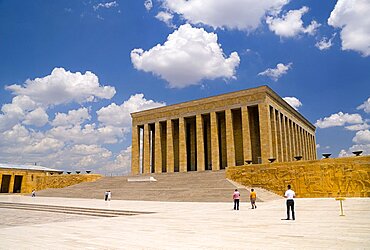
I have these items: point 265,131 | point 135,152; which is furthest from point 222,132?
point 135,152

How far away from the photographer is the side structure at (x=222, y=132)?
106 feet

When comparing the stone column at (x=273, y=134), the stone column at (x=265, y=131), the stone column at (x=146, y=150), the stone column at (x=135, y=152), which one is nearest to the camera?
the stone column at (x=265, y=131)

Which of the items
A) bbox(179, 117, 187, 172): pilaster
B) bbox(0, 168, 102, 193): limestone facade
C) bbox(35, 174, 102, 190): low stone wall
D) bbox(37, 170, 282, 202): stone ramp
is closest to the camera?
bbox(37, 170, 282, 202): stone ramp

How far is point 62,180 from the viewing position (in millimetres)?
39094

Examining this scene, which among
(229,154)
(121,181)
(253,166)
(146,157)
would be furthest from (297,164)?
(146,157)

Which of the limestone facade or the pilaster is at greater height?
the pilaster

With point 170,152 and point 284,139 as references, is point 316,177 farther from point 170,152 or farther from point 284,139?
point 170,152

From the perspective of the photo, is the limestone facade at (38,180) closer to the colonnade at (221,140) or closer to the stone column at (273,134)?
the colonnade at (221,140)

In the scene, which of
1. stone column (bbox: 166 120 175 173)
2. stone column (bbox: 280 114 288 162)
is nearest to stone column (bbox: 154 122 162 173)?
stone column (bbox: 166 120 175 173)

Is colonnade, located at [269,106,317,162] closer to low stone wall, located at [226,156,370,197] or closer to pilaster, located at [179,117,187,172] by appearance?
low stone wall, located at [226,156,370,197]

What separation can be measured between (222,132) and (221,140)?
3.43ft

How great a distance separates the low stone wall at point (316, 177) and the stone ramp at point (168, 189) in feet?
9.30

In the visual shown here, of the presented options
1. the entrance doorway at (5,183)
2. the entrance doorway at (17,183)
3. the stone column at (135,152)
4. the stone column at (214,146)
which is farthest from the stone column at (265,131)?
the entrance doorway at (17,183)

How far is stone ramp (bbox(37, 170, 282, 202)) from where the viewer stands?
68.7 ft
